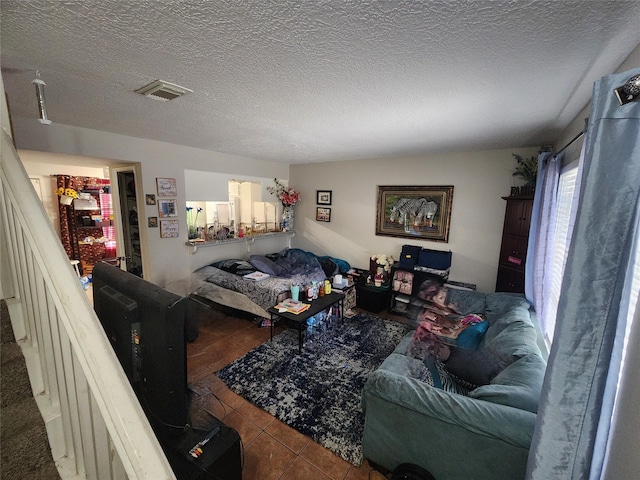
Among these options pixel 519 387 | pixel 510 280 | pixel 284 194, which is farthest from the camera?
pixel 284 194

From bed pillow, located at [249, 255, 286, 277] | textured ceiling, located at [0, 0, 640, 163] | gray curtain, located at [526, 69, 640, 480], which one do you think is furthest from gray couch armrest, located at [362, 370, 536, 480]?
bed pillow, located at [249, 255, 286, 277]

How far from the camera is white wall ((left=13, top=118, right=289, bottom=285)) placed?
2.46 m

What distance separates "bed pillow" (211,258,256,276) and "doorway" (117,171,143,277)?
1.08 metres

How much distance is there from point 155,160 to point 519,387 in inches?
159

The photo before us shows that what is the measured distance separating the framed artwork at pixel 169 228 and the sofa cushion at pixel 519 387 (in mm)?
3585

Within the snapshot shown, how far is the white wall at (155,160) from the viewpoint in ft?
8.06

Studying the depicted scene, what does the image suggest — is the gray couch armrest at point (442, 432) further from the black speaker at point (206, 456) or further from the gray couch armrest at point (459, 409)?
the black speaker at point (206, 456)

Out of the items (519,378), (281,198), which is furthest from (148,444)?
(281,198)

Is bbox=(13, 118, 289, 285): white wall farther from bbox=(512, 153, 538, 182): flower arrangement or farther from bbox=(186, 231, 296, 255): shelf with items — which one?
bbox=(512, 153, 538, 182): flower arrangement

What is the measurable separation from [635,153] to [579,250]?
34 cm

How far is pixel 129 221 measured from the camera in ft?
12.2

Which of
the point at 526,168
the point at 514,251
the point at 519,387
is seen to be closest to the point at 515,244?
the point at 514,251

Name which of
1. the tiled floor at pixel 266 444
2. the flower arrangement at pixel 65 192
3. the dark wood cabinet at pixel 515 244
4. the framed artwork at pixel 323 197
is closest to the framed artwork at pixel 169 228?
the tiled floor at pixel 266 444

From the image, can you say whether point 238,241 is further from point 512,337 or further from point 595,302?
point 595,302
